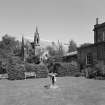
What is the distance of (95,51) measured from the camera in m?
31.0

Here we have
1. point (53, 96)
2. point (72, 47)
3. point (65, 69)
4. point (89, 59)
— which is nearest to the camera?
point (53, 96)

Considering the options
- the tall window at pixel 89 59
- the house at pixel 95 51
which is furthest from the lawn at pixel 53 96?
the tall window at pixel 89 59

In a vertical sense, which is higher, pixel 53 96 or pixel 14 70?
pixel 14 70

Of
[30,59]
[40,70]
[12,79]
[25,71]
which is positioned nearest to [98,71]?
[40,70]

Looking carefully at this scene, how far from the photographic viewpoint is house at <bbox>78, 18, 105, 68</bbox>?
97.1 ft

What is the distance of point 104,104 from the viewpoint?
351 inches

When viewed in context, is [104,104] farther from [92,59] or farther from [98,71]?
[92,59]

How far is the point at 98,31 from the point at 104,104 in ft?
90.0

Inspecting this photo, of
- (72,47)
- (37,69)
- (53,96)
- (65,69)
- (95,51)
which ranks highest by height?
(72,47)

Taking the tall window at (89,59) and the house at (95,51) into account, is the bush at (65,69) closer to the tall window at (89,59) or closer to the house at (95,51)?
the tall window at (89,59)

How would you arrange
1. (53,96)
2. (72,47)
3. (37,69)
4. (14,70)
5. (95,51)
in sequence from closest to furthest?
(53,96)
(14,70)
(37,69)
(95,51)
(72,47)

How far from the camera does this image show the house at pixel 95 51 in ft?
97.1

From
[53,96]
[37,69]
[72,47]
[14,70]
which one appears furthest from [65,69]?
[72,47]

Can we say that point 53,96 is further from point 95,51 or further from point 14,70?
point 95,51
